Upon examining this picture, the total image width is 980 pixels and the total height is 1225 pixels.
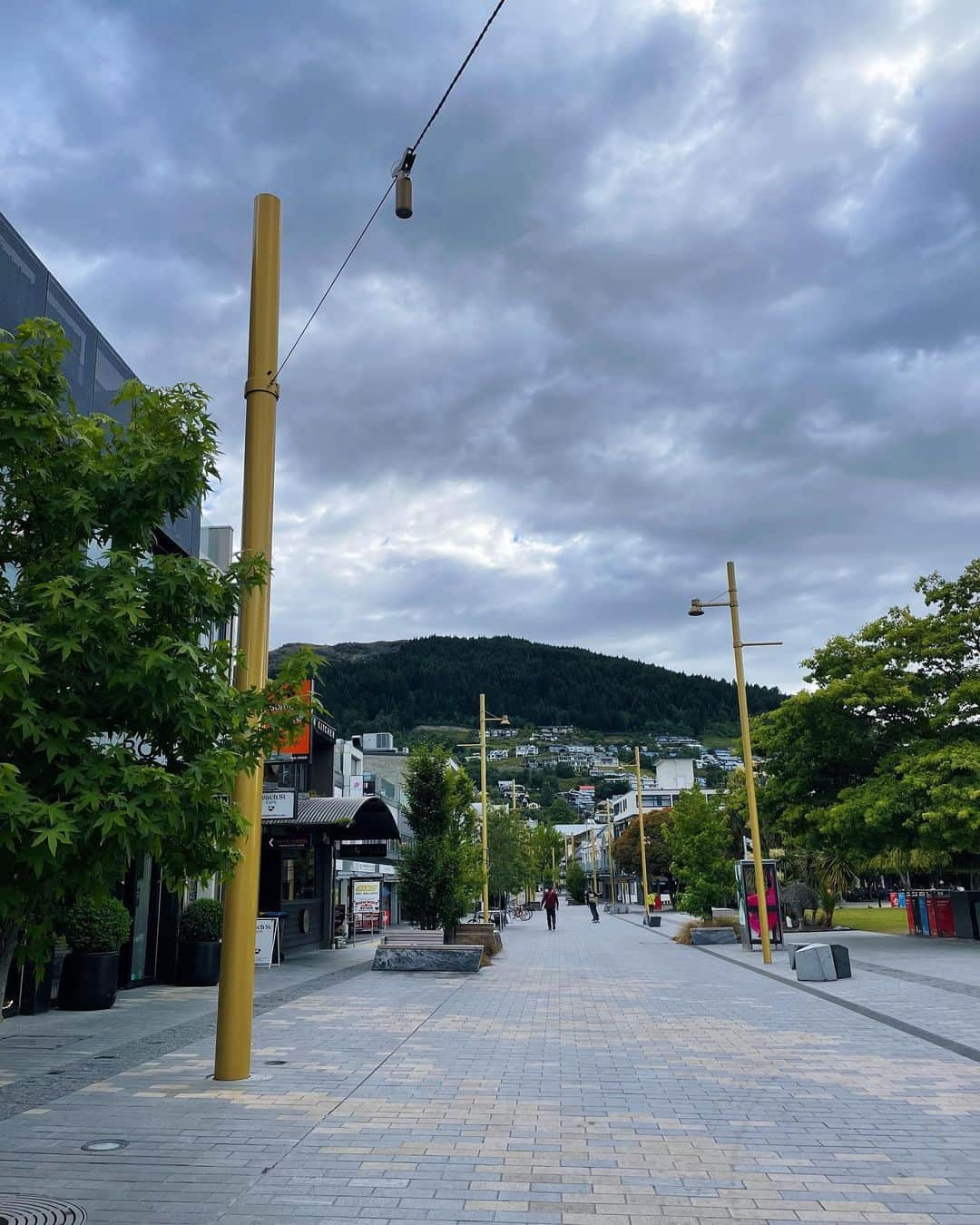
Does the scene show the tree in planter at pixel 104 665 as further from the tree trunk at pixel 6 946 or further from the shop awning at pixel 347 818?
the shop awning at pixel 347 818

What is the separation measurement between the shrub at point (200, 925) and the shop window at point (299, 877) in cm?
850

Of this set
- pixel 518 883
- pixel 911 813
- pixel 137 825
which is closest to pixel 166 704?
pixel 137 825

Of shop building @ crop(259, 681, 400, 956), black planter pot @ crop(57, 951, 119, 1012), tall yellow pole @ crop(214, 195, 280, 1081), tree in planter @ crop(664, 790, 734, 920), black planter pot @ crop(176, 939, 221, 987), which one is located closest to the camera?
tall yellow pole @ crop(214, 195, 280, 1081)

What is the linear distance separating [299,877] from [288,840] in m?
2.24

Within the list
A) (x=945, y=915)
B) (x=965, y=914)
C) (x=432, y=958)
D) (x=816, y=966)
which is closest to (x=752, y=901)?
(x=965, y=914)

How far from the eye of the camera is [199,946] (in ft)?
60.6

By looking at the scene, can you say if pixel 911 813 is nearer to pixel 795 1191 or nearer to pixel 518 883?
pixel 795 1191

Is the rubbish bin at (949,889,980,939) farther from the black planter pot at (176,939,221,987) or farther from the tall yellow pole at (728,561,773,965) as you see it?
the black planter pot at (176,939,221,987)

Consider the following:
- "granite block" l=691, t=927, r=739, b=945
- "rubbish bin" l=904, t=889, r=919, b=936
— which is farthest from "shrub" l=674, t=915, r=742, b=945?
"rubbish bin" l=904, t=889, r=919, b=936

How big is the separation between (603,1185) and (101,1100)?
449cm

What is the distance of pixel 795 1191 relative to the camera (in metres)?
5.78

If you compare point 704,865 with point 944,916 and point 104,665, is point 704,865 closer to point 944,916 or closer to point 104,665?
point 944,916

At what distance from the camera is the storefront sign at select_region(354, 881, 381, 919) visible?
41.2 meters

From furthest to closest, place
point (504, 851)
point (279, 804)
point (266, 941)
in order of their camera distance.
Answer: point (504, 851)
point (266, 941)
point (279, 804)
